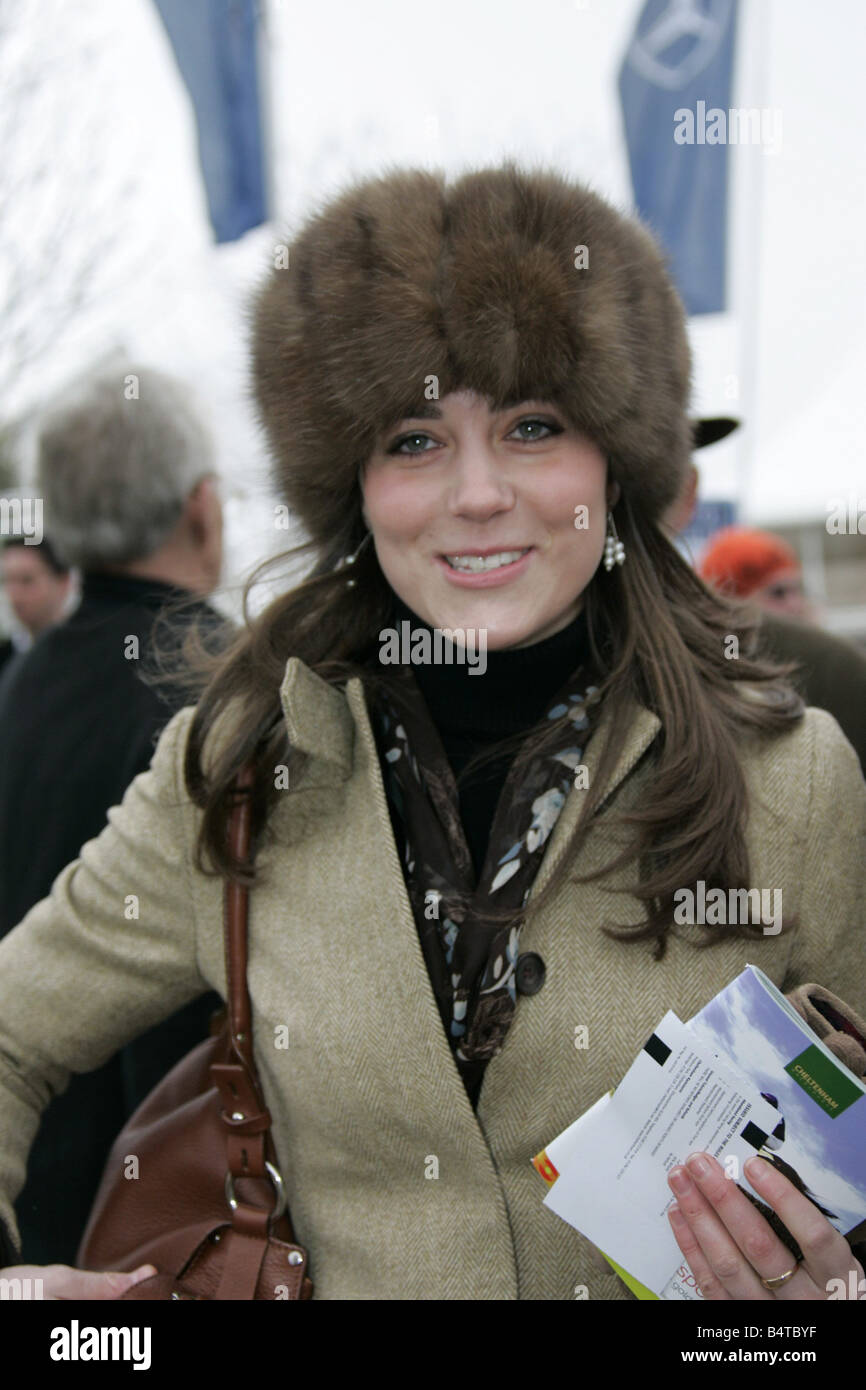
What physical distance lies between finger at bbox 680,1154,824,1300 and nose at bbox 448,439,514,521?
97 centimetres

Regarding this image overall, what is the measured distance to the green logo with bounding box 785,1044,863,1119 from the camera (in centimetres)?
153

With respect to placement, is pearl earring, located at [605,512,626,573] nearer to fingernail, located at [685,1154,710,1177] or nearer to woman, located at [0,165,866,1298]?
woman, located at [0,165,866,1298]

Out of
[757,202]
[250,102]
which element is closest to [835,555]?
[757,202]

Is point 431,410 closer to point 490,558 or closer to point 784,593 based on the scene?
point 490,558

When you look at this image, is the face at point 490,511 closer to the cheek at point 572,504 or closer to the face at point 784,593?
the cheek at point 572,504

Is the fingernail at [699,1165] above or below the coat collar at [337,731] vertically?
below

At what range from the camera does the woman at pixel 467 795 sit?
1881 millimetres

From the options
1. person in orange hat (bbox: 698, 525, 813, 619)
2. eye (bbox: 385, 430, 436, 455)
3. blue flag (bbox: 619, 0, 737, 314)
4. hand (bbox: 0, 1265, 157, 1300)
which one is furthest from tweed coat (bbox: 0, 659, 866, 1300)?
blue flag (bbox: 619, 0, 737, 314)

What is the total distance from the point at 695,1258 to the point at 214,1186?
0.77 m

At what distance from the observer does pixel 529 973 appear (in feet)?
6.23

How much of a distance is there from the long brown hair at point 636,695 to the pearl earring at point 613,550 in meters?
0.02

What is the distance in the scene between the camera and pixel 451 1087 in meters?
1.87

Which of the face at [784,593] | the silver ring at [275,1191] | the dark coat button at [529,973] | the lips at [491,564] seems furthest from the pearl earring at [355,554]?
the face at [784,593]

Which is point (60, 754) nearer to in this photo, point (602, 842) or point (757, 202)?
point (602, 842)
